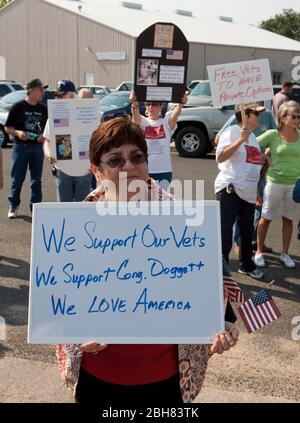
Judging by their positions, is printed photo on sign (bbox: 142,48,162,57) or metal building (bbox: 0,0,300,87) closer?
printed photo on sign (bbox: 142,48,162,57)

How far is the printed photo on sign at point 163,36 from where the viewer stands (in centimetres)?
485

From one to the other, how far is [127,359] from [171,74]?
348cm

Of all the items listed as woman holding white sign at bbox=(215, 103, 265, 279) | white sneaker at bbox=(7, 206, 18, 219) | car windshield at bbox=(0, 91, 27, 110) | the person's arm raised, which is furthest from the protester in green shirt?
car windshield at bbox=(0, 91, 27, 110)

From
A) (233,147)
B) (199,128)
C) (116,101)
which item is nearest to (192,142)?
(199,128)

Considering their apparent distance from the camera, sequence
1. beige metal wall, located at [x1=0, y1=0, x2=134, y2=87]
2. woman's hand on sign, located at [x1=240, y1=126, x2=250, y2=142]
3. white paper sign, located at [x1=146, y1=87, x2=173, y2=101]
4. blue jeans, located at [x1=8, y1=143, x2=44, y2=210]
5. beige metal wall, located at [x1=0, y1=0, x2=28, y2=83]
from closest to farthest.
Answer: woman's hand on sign, located at [x1=240, y1=126, x2=250, y2=142]
white paper sign, located at [x1=146, y1=87, x2=173, y2=101]
blue jeans, located at [x1=8, y1=143, x2=44, y2=210]
beige metal wall, located at [x1=0, y1=0, x2=134, y2=87]
beige metal wall, located at [x1=0, y1=0, x2=28, y2=83]

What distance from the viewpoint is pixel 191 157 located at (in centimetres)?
1399

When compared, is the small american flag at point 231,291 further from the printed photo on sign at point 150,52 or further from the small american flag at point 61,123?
the small american flag at point 61,123

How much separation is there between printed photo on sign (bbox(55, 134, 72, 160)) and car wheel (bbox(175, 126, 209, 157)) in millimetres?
8294

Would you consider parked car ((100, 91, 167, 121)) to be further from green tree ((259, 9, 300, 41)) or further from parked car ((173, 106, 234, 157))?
green tree ((259, 9, 300, 41))

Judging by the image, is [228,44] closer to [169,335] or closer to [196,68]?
[196,68]

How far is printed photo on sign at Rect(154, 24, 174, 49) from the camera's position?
4850 millimetres

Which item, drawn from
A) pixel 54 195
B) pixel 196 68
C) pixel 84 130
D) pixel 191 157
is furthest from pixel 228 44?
pixel 84 130

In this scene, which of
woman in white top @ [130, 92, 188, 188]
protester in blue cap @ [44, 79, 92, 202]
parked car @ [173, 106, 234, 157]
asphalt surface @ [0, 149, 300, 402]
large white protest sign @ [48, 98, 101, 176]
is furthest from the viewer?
parked car @ [173, 106, 234, 157]

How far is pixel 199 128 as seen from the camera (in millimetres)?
13859
